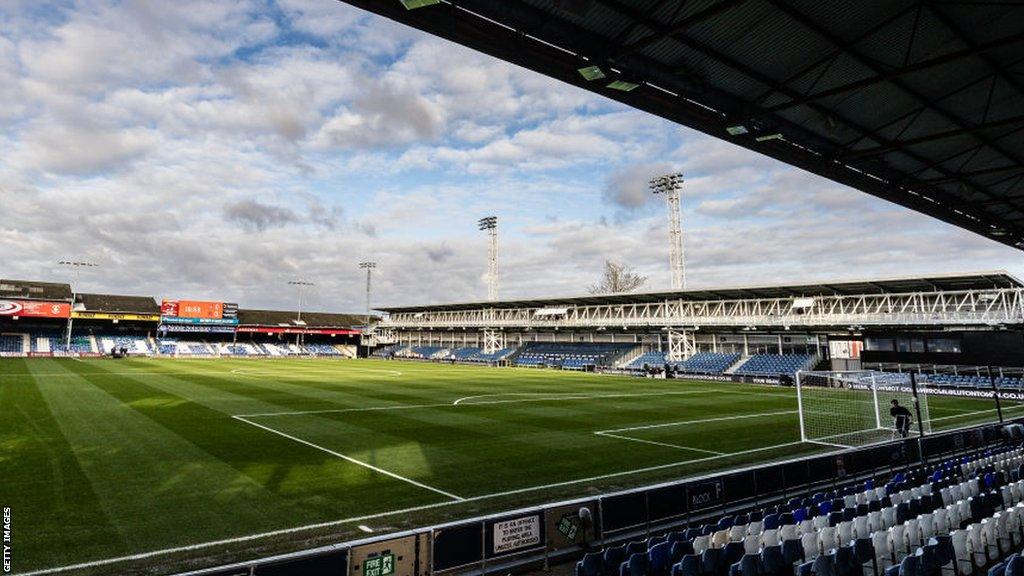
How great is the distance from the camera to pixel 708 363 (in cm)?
5578

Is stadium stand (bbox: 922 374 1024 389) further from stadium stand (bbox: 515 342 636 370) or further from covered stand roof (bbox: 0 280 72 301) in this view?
covered stand roof (bbox: 0 280 72 301)

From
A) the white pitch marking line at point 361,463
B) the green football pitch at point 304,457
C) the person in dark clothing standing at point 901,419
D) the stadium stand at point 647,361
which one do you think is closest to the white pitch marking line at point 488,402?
the green football pitch at point 304,457

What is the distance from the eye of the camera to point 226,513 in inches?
428

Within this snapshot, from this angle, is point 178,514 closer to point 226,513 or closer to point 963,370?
point 226,513

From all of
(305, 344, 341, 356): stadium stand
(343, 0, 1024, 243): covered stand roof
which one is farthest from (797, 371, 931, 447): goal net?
(305, 344, 341, 356): stadium stand

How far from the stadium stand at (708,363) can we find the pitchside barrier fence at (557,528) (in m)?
41.3

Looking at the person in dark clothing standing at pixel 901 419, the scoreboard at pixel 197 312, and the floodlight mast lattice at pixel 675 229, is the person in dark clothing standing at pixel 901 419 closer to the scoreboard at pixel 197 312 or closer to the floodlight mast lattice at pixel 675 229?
the floodlight mast lattice at pixel 675 229

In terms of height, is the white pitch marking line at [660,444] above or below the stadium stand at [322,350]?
below

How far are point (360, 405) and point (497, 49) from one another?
856 inches

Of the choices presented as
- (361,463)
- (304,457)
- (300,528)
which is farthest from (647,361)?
(300,528)

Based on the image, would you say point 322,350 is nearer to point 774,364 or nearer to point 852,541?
point 774,364

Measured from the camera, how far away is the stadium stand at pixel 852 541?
6949 millimetres

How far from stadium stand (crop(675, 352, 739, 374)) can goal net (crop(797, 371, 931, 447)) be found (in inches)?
540

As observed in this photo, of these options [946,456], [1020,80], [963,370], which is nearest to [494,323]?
[963,370]
